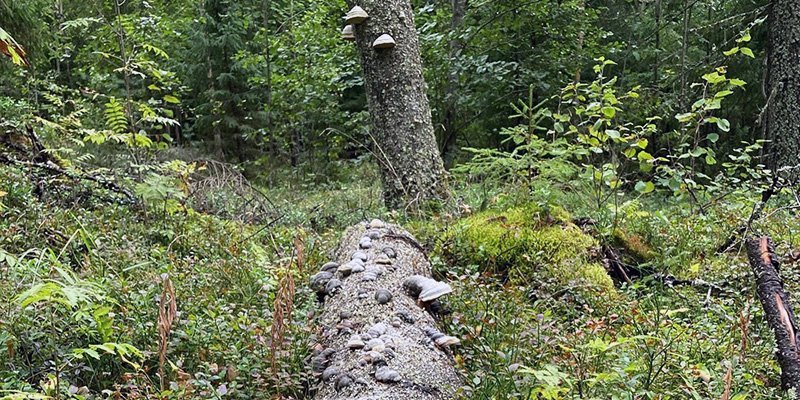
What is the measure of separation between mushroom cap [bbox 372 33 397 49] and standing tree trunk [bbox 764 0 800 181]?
4.46 m

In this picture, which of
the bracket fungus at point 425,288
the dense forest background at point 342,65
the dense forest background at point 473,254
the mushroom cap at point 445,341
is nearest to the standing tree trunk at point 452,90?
the dense forest background at point 342,65

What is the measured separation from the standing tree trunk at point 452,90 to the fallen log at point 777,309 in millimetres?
7252

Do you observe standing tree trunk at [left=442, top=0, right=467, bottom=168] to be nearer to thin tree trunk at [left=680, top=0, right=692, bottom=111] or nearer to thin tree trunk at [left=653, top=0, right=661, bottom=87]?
thin tree trunk at [left=680, top=0, right=692, bottom=111]

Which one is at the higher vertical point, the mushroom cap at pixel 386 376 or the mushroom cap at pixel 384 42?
the mushroom cap at pixel 384 42

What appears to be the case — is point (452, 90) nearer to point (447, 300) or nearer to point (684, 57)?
point (684, 57)

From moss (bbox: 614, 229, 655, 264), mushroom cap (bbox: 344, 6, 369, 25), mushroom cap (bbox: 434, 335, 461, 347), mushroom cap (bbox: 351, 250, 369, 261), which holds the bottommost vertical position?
moss (bbox: 614, 229, 655, 264)

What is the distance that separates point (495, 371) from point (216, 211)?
4.62 m

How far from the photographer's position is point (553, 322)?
116 inches

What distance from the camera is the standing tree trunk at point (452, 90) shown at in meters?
9.98

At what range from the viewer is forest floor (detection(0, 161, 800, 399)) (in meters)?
2.21

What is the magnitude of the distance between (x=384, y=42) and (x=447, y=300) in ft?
10.2

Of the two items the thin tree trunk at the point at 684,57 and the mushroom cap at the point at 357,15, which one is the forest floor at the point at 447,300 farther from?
the thin tree trunk at the point at 684,57


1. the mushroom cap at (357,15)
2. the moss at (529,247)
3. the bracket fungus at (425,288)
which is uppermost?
the mushroom cap at (357,15)

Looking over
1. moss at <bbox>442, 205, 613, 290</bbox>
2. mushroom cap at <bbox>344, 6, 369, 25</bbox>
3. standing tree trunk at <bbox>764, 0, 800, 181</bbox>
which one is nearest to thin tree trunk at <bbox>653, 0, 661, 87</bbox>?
standing tree trunk at <bbox>764, 0, 800, 181</bbox>
